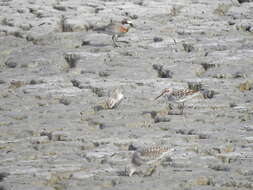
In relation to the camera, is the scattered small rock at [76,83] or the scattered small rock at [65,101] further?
the scattered small rock at [76,83]

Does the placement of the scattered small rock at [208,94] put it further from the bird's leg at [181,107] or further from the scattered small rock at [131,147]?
the scattered small rock at [131,147]

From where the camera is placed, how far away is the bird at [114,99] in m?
9.10

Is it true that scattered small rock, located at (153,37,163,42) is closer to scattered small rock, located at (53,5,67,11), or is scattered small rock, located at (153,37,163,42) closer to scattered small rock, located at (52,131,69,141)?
scattered small rock, located at (53,5,67,11)

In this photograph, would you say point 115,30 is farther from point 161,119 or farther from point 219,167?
point 219,167

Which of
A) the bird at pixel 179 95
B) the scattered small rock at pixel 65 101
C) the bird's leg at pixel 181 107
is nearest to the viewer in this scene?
the bird at pixel 179 95

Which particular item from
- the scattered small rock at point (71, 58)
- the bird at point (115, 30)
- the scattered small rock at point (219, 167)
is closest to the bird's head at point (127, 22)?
the bird at point (115, 30)

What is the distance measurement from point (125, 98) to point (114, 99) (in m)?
0.46

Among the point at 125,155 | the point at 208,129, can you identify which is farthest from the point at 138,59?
the point at 125,155

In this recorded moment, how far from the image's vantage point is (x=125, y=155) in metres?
7.41

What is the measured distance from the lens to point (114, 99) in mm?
9164

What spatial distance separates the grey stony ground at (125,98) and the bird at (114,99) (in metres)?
0.09

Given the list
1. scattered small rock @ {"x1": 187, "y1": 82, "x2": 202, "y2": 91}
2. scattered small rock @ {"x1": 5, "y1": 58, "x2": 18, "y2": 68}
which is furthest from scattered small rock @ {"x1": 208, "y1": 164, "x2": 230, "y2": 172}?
scattered small rock @ {"x1": 5, "y1": 58, "x2": 18, "y2": 68}

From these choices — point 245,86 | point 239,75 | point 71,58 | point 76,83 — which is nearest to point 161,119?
point 245,86

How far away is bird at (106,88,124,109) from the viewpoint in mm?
9098
